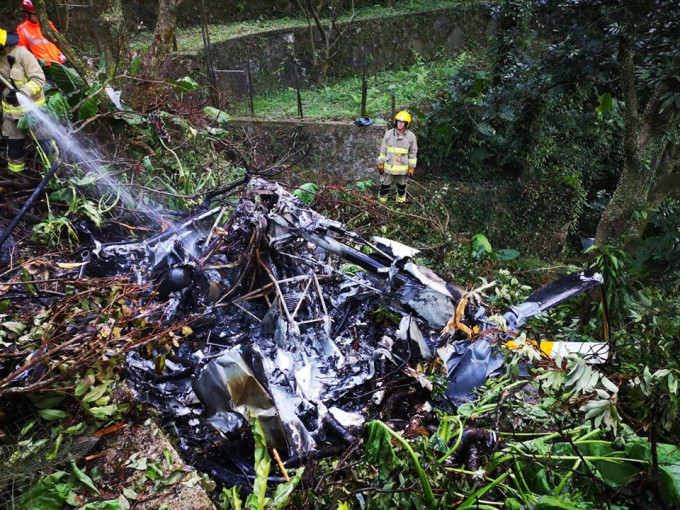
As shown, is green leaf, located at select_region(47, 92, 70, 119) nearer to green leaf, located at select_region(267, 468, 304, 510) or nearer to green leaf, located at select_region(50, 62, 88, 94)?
green leaf, located at select_region(50, 62, 88, 94)

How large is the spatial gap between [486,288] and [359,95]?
8157 mm

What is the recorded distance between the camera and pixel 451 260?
5.26 m

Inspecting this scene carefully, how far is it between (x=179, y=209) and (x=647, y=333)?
14.2 feet

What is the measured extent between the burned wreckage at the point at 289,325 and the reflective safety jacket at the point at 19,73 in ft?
6.04

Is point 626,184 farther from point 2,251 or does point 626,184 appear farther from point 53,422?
point 2,251

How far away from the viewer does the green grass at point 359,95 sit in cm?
1010

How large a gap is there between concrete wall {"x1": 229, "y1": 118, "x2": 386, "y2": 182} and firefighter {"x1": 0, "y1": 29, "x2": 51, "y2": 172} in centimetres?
461

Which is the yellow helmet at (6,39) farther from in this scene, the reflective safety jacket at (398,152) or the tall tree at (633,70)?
the tall tree at (633,70)

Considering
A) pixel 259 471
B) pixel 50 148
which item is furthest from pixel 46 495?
pixel 50 148

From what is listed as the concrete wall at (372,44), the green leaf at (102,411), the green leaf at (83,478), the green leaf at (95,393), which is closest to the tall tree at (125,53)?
the green leaf at (95,393)

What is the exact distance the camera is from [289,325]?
3.46 m

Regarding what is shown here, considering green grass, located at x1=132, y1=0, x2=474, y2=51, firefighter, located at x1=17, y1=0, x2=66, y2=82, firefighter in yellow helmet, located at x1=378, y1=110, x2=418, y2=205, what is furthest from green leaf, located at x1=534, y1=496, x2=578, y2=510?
green grass, located at x1=132, y1=0, x2=474, y2=51

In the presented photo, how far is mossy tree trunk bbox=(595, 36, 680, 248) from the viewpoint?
5574mm

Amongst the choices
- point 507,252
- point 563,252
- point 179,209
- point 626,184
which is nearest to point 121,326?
point 179,209
